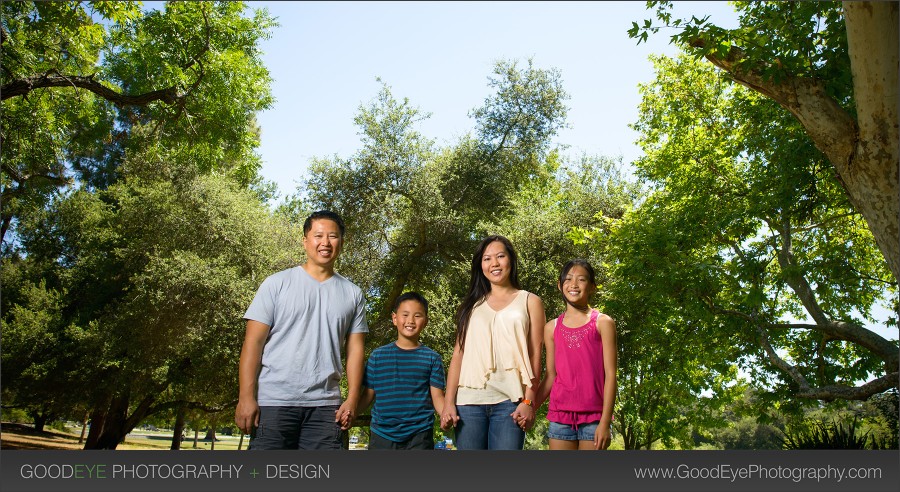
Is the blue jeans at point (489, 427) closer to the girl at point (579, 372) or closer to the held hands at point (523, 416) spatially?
the held hands at point (523, 416)

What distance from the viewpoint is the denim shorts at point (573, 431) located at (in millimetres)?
4027

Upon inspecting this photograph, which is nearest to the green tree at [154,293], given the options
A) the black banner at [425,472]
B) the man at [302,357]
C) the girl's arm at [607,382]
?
the black banner at [425,472]

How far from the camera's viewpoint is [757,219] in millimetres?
15250

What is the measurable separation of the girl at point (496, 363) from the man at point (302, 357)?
1.95 feet

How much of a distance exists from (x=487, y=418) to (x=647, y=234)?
11.2m

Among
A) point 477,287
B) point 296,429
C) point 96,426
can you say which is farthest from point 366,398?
point 96,426

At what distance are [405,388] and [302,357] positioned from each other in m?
0.64

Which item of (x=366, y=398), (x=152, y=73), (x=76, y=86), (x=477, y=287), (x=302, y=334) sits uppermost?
(x=152, y=73)

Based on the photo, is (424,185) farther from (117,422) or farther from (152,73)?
(117,422)

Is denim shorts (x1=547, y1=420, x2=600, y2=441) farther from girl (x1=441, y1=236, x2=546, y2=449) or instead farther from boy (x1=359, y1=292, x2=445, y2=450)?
boy (x1=359, y1=292, x2=445, y2=450)

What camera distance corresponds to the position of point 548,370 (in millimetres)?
4207

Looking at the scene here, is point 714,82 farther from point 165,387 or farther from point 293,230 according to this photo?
point 165,387

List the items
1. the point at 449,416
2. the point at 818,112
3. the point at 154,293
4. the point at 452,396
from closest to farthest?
the point at 449,416, the point at 452,396, the point at 818,112, the point at 154,293

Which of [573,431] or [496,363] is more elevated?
[496,363]
